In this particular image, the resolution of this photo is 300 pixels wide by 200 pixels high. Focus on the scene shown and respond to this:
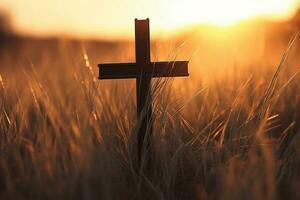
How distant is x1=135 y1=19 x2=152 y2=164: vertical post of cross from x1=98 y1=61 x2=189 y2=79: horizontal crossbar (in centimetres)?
2

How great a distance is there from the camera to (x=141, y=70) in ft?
8.60

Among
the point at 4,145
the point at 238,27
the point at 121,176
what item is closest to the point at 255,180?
the point at 121,176

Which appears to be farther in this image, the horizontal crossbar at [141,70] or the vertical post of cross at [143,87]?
the horizontal crossbar at [141,70]

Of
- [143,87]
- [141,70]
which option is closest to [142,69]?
[141,70]

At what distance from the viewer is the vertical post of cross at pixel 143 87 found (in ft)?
7.89

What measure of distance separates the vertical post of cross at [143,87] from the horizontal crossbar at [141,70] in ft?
0.06

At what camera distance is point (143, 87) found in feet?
8.45

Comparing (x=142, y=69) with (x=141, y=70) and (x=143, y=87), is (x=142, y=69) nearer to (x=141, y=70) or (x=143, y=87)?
(x=141, y=70)

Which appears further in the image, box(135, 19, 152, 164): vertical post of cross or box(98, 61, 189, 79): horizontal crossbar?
box(98, 61, 189, 79): horizontal crossbar

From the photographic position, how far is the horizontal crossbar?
259 centimetres

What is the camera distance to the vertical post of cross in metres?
2.41

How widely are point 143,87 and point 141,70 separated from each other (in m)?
0.10

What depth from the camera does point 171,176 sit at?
7.06ft

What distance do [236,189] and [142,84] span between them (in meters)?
1.04
